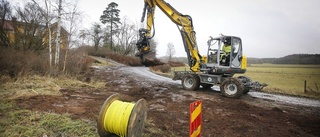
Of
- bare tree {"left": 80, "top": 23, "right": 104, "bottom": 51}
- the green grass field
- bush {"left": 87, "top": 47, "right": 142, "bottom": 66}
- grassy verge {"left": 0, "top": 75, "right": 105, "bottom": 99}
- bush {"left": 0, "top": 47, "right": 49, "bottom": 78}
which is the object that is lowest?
the green grass field

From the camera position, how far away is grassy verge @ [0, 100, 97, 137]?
4.97 metres

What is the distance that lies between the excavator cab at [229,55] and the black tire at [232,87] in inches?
32.0

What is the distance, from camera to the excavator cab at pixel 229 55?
39.0 feet

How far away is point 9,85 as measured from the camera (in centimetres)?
998

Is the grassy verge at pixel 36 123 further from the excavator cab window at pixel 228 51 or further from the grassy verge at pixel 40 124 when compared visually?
the excavator cab window at pixel 228 51

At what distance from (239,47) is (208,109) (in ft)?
17.4

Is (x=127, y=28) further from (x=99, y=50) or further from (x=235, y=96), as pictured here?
(x=235, y=96)

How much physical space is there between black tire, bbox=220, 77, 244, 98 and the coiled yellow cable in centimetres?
794

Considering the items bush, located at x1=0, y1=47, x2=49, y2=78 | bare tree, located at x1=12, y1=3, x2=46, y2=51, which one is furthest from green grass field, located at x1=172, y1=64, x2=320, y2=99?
bare tree, located at x1=12, y1=3, x2=46, y2=51

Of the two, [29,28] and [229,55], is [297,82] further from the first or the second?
[29,28]

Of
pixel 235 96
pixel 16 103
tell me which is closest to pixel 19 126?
pixel 16 103

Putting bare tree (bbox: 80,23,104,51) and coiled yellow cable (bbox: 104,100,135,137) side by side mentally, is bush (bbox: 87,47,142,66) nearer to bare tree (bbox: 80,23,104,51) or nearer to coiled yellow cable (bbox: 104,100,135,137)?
bare tree (bbox: 80,23,104,51)

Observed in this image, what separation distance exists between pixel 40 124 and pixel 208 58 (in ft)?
32.1

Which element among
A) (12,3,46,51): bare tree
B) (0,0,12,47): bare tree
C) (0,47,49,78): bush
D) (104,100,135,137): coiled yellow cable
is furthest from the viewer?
(12,3,46,51): bare tree
